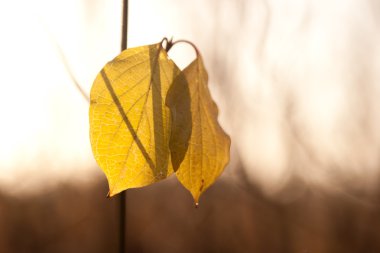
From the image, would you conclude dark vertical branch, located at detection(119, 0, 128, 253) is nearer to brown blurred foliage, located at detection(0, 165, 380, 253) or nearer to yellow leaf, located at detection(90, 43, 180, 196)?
yellow leaf, located at detection(90, 43, 180, 196)

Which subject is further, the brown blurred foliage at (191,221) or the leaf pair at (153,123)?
the brown blurred foliage at (191,221)

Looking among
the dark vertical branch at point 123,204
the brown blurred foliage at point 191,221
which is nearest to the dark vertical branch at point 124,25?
the dark vertical branch at point 123,204

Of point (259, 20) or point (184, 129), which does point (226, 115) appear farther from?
point (184, 129)

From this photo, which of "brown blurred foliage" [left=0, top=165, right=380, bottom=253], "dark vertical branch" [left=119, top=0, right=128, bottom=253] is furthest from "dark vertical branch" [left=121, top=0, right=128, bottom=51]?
"brown blurred foliage" [left=0, top=165, right=380, bottom=253]

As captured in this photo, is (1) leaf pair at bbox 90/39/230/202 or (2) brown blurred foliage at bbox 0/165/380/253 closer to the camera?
(1) leaf pair at bbox 90/39/230/202

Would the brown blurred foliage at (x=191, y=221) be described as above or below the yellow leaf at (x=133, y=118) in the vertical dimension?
below

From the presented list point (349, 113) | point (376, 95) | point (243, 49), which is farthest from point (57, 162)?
point (376, 95)

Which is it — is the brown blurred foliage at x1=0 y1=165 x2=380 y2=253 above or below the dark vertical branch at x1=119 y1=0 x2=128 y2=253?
below

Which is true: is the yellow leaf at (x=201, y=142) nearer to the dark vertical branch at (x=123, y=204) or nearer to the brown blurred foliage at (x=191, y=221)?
the dark vertical branch at (x=123, y=204)

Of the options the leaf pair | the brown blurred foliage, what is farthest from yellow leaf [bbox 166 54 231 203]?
the brown blurred foliage
